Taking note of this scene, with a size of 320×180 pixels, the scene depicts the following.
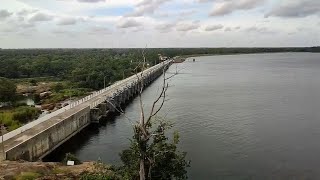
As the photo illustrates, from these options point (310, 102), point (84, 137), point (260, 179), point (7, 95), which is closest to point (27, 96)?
point (7, 95)

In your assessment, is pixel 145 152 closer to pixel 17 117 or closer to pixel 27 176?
pixel 27 176

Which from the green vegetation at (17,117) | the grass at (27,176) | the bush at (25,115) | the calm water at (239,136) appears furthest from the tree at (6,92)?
the grass at (27,176)

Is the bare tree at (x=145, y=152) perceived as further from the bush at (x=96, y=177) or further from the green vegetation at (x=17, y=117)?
the green vegetation at (x=17, y=117)

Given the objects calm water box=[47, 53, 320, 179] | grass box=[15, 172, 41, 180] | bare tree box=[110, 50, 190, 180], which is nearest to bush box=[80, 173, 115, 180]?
bare tree box=[110, 50, 190, 180]

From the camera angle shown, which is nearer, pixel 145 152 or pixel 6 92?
pixel 145 152

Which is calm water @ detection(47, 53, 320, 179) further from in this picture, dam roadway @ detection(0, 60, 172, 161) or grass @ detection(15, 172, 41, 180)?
grass @ detection(15, 172, 41, 180)

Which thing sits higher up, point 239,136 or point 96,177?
point 96,177


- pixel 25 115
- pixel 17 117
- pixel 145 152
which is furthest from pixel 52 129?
pixel 145 152

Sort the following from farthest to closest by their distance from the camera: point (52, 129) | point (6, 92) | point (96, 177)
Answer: point (6, 92), point (52, 129), point (96, 177)

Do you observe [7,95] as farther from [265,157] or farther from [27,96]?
[265,157]

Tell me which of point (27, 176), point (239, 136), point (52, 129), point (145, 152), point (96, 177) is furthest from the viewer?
point (239, 136)

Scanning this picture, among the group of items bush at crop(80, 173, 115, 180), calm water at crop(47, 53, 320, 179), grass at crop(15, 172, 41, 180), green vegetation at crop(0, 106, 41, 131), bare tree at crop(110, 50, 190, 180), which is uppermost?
bare tree at crop(110, 50, 190, 180)

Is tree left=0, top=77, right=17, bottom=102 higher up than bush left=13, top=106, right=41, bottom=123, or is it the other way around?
tree left=0, top=77, right=17, bottom=102
